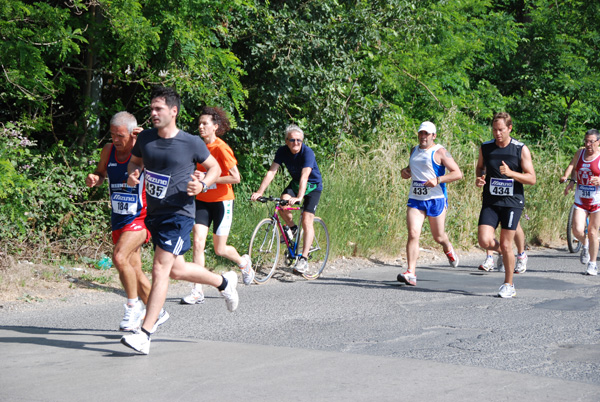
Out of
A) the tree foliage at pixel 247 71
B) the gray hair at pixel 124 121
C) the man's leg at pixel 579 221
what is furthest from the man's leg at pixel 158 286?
the man's leg at pixel 579 221

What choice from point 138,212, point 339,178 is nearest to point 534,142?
point 339,178

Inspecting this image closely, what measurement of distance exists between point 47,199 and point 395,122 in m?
7.81

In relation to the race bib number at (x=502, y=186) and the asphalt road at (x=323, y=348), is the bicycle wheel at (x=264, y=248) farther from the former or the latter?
the race bib number at (x=502, y=186)

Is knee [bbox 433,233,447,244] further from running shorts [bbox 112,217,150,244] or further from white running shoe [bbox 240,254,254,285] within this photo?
running shorts [bbox 112,217,150,244]

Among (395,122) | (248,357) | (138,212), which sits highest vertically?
(395,122)

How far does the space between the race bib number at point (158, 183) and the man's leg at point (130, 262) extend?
738 mm

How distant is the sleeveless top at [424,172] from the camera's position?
9.88m

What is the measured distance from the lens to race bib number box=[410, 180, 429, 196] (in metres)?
9.89

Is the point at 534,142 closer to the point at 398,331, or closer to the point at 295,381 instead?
the point at 398,331

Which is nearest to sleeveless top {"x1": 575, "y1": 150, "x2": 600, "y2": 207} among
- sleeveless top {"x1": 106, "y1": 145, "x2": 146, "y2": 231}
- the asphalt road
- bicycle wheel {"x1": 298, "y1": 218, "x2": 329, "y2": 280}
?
the asphalt road

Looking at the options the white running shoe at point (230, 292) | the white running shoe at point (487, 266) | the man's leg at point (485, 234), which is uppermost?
the man's leg at point (485, 234)

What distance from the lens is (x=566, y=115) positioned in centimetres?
2281

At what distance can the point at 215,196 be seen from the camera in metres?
8.38

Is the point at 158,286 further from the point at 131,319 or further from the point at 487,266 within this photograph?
the point at 487,266
